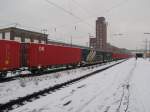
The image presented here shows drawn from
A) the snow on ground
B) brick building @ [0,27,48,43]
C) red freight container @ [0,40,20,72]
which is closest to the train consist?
red freight container @ [0,40,20,72]

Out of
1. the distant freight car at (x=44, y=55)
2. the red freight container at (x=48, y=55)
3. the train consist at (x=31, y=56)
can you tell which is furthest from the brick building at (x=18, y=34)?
the train consist at (x=31, y=56)

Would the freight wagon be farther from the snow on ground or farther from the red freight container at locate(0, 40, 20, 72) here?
the snow on ground

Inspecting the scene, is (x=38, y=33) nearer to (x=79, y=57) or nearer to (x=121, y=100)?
(x=79, y=57)

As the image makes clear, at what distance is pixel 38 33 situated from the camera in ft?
255

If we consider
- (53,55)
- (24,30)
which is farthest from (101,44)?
(53,55)

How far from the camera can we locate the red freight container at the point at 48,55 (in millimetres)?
21430

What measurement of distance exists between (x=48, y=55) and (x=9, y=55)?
6752 mm

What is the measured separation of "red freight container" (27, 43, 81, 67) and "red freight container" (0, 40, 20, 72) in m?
1.99

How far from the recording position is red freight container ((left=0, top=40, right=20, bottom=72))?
17.1 m

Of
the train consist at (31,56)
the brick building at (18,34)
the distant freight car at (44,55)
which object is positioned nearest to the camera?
the train consist at (31,56)

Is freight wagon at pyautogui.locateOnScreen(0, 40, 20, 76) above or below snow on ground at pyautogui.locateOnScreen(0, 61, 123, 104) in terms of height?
above

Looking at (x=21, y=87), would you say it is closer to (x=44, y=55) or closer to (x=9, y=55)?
(x=9, y=55)

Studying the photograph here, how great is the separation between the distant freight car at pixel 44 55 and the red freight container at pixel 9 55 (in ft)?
5.54

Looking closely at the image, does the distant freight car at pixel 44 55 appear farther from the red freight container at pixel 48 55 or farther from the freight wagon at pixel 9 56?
the freight wagon at pixel 9 56
